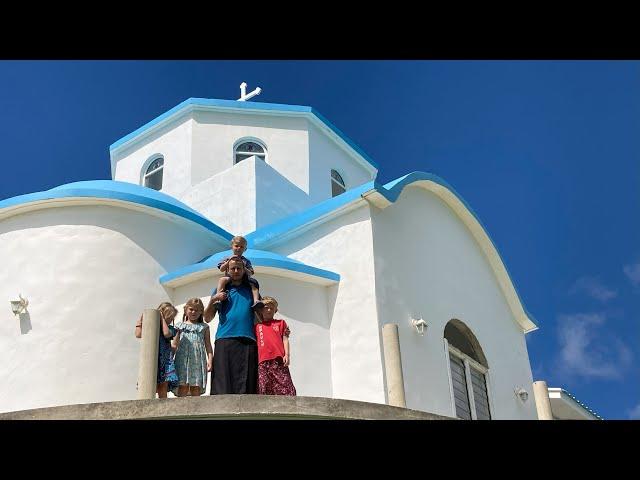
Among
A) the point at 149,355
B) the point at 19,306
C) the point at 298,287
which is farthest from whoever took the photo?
the point at 298,287

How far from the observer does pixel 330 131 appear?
16953mm

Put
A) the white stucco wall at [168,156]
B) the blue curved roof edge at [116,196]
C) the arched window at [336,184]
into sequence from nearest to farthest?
the blue curved roof edge at [116,196], the white stucco wall at [168,156], the arched window at [336,184]

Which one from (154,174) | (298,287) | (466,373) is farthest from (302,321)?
(154,174)

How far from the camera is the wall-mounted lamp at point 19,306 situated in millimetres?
10875

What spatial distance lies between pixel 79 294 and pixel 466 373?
18.4 ft

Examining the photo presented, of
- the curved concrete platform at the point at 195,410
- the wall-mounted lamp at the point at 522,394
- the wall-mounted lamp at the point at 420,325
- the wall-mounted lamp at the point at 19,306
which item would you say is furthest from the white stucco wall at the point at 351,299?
the curved concrete platform at the point at 195,410

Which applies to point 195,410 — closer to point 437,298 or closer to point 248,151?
point 437,298

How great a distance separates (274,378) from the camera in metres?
7.86

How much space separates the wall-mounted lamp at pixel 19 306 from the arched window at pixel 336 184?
23.8 ft

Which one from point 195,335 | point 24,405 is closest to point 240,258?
point 195,335

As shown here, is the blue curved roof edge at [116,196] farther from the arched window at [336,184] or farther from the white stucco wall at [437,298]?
the arched window at [336,184]
